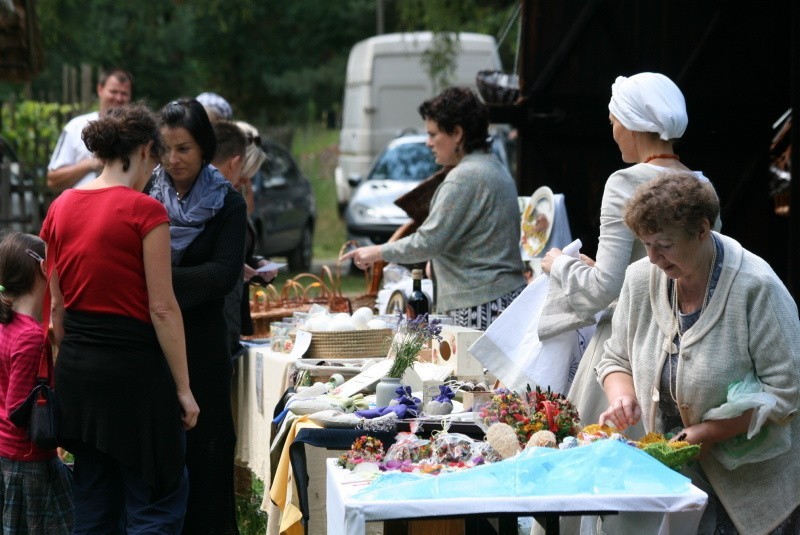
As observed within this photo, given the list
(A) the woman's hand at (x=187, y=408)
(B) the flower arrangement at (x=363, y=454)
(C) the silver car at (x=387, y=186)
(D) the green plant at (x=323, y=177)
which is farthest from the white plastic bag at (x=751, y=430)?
(D) the green plant at (x=323, y=177)

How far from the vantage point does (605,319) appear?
13.4 ft

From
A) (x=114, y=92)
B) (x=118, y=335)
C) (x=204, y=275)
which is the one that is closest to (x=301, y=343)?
(x=204, y=275)

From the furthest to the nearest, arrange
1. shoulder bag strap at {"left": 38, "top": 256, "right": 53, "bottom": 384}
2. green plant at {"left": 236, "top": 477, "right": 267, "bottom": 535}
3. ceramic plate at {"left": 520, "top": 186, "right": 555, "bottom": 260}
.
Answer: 1. ceramic plate at {"left": 520, "top": 186, "right": 555, "bottom": 260}
2. green plant at {"left": 236, "top": 477, "right": 267, "bottom": 535}
3. shoulder bag strap at {"left": 38, "top": 256, "right": 53, "bottom": 384}

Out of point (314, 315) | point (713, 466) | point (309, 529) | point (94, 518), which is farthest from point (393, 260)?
point (713, 466)

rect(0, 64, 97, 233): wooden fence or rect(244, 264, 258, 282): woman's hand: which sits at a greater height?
rect(244, 264, 258, 282): woman's hand

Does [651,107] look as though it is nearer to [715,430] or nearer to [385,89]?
[715,430]

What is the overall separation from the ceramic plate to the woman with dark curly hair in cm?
31

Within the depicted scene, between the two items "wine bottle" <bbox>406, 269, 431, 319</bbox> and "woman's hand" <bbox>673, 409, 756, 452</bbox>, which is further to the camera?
"wine bottle" <bbox>406, 269, 431, 319</bbox>

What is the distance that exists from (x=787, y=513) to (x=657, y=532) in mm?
465

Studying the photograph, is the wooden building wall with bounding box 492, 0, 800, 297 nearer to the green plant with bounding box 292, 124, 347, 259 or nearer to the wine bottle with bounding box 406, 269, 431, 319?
the wine bottle with bounding box 406, 269, 431, 319

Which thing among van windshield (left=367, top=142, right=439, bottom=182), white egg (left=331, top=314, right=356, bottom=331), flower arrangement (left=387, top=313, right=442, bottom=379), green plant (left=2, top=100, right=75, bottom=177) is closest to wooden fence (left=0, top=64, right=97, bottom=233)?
green plant (left=2, top=100, right=75, bottom=177)

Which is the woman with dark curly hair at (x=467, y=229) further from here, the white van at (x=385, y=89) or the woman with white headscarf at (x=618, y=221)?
the white van at (x=385, y=89)

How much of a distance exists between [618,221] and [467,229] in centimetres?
172

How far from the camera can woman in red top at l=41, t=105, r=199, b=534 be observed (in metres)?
3.86
